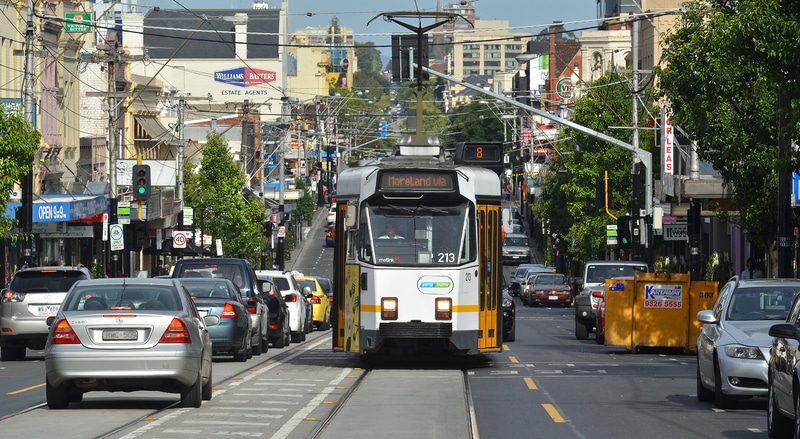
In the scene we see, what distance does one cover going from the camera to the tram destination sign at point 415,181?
2353 centimetres

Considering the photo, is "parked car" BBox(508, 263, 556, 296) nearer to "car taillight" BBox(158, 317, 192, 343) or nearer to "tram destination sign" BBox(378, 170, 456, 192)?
"tram destination sign" BBox(378, 170, 456, 192)

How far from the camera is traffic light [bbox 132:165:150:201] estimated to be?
4453 cm

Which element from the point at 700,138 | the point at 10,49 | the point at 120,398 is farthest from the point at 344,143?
the point at 120,398

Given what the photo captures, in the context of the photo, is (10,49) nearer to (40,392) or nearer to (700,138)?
(700,138)

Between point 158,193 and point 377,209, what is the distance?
4743cm

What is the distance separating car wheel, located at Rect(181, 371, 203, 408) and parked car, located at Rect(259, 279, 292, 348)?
13927 mm

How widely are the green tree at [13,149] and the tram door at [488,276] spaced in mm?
13170

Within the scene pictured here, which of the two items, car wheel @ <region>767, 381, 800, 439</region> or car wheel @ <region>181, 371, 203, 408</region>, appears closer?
car wheel @ <region>767, 381, 800, 439</region>

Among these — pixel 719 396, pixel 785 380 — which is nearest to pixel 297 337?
pixel 719 396

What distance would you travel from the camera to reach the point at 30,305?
2758 centimetres

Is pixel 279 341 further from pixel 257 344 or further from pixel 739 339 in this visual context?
pixel 739 339

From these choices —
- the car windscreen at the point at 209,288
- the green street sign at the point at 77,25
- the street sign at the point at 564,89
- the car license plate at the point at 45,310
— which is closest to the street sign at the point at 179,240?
the green street sign at the point at 77,25

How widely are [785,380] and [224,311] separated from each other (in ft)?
44.3

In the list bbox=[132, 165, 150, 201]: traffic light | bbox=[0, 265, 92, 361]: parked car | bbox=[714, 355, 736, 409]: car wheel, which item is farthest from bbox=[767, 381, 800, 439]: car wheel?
bbox=[132, 165, 150, 201]: traffic light
